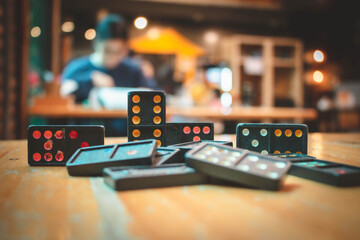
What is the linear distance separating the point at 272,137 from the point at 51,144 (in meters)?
0.55

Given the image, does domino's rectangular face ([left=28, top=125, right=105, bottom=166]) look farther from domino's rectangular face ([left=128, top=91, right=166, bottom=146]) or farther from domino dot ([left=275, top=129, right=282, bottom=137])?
domino dot ([left=275, top=129, right=282, bottom=137])

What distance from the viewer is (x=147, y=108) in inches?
32.7

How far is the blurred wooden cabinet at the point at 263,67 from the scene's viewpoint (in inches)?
258

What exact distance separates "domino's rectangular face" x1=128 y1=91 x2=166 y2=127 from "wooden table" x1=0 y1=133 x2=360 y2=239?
0.81 ft

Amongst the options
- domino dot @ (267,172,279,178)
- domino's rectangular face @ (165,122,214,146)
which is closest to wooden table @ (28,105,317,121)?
domino's rectangular face @ (165,122,214,146)

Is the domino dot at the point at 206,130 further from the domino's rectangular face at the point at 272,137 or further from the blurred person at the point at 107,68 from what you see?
the blurred person at the point at 107,68

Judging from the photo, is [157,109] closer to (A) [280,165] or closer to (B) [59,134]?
(B) [59,134]

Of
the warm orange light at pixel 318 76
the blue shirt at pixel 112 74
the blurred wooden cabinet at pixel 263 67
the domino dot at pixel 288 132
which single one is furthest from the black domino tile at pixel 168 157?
the warm orange light at pixel 318 76

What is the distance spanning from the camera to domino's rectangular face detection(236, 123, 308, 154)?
2.71 ft

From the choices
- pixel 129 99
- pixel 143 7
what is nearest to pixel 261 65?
pixel 143 7

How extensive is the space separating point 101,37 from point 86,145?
413 centimetres

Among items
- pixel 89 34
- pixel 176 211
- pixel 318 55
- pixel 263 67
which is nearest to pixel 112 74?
pixel 89 34

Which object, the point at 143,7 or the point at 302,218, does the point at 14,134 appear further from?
the point at 143,7

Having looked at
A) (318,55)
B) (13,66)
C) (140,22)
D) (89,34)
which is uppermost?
(140,22)
